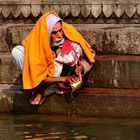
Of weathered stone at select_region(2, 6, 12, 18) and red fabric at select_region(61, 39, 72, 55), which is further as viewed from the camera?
weathered stone at select_region(2, 6, 12, 18)

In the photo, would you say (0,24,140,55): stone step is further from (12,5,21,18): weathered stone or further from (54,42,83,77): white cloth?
(12,5,21,18): weathered stone

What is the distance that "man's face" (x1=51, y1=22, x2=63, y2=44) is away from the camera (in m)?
6.52

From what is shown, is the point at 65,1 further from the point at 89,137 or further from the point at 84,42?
the point at 89,137

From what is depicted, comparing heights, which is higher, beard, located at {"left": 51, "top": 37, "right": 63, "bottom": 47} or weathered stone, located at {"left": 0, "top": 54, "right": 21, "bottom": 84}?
beard, located at {"left": 51, "top": 37, "right": 63, "bottom": 47}

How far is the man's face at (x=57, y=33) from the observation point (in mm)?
6520

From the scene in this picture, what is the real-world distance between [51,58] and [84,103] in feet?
2.10

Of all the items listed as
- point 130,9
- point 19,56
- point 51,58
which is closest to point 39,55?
point 51,58

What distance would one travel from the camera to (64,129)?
599cm

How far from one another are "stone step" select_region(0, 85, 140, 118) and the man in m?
0.13

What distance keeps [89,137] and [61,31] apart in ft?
4.91

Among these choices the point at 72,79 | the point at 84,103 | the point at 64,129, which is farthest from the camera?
the point at 84,103

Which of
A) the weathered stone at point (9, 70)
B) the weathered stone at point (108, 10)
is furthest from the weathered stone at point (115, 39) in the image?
the weathered stone at point (108, 10)

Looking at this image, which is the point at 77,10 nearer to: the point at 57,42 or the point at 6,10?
the point at 6,10

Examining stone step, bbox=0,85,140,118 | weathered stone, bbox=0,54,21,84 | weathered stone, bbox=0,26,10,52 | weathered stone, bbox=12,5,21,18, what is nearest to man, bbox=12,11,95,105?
stone step, bbox=0,85,140,118
